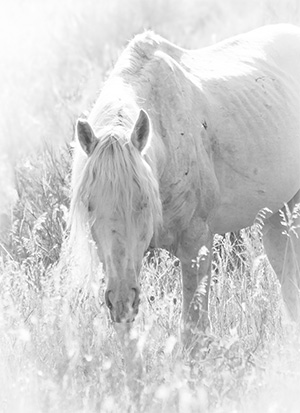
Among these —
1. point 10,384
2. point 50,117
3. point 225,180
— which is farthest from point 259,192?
point 50,117

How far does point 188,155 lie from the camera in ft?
16.6

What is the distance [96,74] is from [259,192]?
6137 millimetres

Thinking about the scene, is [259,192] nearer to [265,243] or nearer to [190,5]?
[265,243]

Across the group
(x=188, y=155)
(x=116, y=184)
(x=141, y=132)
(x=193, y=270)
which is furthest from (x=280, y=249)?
(x=116, y=184)

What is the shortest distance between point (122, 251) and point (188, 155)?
0.96 meters

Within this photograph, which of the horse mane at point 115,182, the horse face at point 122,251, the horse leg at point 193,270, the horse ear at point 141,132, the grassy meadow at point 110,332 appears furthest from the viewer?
the horse leg at point 193,270

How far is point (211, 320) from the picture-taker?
5496 millimetres

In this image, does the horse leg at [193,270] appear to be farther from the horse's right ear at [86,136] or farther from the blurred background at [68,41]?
the blurred background at [68,41]

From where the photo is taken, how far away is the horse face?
4.18 m

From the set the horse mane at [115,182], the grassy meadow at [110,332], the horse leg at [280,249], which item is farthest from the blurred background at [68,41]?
the horse mane at [115,182]

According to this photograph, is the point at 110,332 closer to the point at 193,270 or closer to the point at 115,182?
the point at 193,270

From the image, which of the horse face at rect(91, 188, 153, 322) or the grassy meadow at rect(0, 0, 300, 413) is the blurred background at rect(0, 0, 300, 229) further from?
the horse face at rect(91, 188, 153, 322)

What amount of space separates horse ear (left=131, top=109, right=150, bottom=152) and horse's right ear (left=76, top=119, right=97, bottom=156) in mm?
168

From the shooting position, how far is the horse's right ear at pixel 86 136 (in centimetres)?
433
